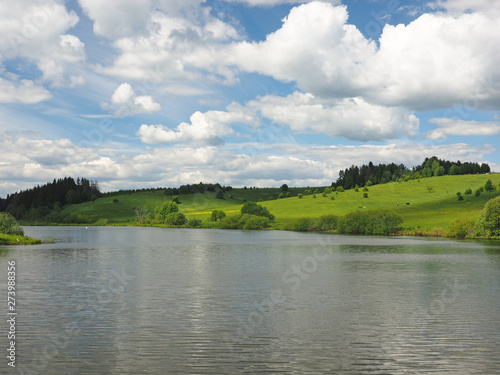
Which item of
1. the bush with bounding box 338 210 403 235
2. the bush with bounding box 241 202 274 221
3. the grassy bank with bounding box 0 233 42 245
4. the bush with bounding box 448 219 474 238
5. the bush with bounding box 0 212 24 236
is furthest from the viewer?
the bush with bounding box 241 202 274 221

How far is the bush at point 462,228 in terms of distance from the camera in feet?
385

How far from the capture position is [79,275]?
49.2 meters

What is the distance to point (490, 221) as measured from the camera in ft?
357

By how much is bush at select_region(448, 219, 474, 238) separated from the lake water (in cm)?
6833

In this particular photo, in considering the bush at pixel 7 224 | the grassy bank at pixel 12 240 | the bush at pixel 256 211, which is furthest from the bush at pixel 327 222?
the bush at pixel 7 224

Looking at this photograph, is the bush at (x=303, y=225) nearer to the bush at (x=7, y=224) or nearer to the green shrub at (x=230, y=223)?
the green shrub at (x=230, y=223)

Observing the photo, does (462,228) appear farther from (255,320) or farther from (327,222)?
(255,320)

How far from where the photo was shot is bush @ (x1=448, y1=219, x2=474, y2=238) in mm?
117250

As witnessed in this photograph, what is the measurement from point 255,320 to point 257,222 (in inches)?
6069

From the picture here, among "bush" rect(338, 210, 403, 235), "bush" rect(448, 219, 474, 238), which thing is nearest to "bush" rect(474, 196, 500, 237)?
"bush" rect(448, 219, 474, 238)

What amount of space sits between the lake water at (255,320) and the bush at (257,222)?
4970 inches

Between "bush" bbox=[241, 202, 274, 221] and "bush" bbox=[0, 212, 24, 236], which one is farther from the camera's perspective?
"bush" bbox=[241, 202, 274, 221]

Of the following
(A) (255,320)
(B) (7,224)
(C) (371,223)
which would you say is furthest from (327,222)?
(A) (255,320)

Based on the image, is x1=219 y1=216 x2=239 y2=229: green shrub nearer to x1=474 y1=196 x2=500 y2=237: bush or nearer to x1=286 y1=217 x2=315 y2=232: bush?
x1=286 y1=217 x2=315 y2=232: bush
